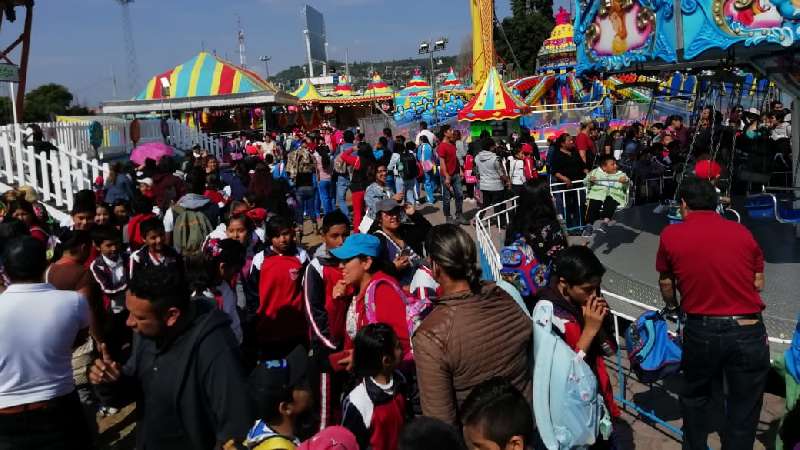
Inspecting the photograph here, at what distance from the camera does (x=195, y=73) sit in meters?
29.0

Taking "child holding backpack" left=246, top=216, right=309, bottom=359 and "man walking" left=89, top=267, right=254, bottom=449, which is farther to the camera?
"child holding backpack" left=246, top=216, right=309, bottom=359

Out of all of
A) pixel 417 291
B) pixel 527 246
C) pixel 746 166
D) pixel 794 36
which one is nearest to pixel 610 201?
pixel 746 166

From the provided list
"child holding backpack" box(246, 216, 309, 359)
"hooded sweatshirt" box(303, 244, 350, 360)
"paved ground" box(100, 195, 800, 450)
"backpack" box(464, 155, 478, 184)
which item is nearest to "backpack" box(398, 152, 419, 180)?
"backpack" box(464, 155, 478, 184)

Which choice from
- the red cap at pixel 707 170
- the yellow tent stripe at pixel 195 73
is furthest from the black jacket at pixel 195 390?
the yellow tent stripe at pixel 195 73

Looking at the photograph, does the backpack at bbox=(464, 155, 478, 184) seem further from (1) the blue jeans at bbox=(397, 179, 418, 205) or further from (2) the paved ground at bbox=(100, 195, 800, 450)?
(2) the paved ground at bbox=(100, 195, 800, 450)

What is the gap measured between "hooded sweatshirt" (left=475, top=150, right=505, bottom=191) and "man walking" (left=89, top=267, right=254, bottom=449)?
26.0 ft

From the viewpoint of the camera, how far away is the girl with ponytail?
2373 mm

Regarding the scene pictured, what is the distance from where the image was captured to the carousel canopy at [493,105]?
18469 millimetres

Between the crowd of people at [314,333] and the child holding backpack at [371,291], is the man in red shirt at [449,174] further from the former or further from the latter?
the child holding backpack at [371,291]

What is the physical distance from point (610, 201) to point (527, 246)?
515 centimetres

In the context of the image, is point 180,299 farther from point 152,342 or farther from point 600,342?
point 600,342

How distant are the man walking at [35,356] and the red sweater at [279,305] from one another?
1.43 meters

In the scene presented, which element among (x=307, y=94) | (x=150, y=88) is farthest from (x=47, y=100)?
(x=150, y=88)

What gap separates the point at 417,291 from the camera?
145 inches
